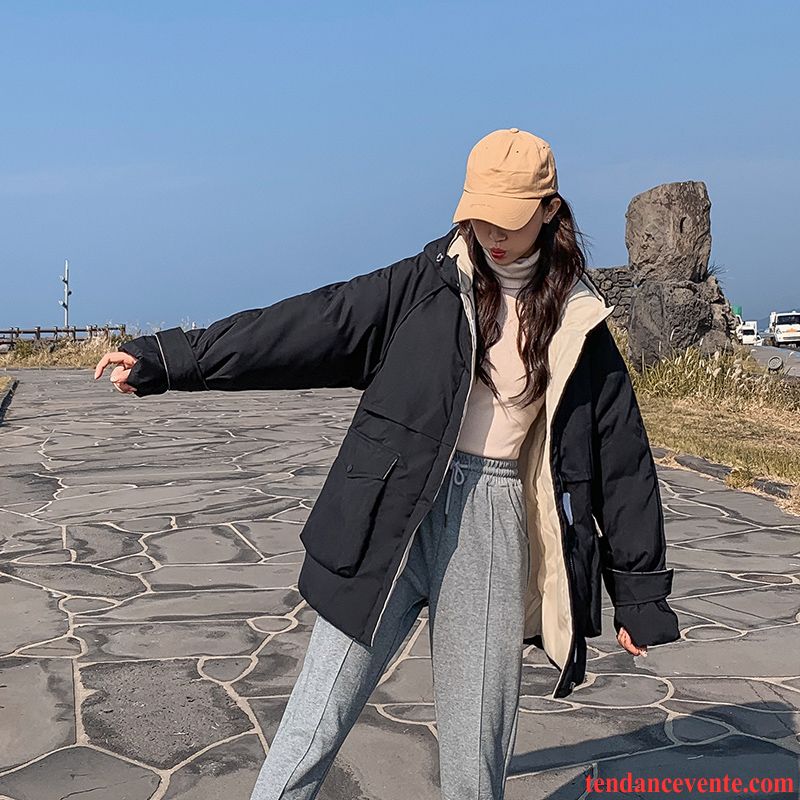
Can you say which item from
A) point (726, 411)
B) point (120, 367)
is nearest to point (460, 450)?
point (120, 367)

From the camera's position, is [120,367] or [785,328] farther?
[785,328]

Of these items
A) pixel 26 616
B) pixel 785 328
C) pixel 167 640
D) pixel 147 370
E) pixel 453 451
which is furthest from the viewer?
pixel 785 328

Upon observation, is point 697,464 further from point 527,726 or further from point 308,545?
point 308,545

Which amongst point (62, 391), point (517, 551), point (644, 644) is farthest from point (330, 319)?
point (62, 391)

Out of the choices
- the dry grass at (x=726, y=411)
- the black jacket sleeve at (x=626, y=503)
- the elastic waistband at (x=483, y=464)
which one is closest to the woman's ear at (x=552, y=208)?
the black jacket sleeve at (x=626, y=503)

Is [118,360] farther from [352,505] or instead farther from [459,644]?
[459,644]

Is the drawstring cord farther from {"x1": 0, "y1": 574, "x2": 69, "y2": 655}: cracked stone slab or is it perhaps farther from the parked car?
the parked car

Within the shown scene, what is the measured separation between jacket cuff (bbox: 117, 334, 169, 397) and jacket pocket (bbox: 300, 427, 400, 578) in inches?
16.7

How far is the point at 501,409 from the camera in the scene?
2.49 metres

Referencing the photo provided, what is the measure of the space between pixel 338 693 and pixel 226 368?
728 millimetres

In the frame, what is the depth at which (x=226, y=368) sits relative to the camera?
8.20 ft

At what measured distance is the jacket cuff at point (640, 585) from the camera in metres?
2.62

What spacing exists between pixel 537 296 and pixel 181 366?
0.78 m

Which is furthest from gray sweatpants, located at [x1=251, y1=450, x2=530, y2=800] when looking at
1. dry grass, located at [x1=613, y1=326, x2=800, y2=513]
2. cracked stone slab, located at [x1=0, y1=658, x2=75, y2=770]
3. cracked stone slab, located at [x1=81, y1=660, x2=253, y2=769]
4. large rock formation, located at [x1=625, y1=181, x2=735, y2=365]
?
large rock formation, located at [x1=625, y1=181, x2=735, y2=365]
